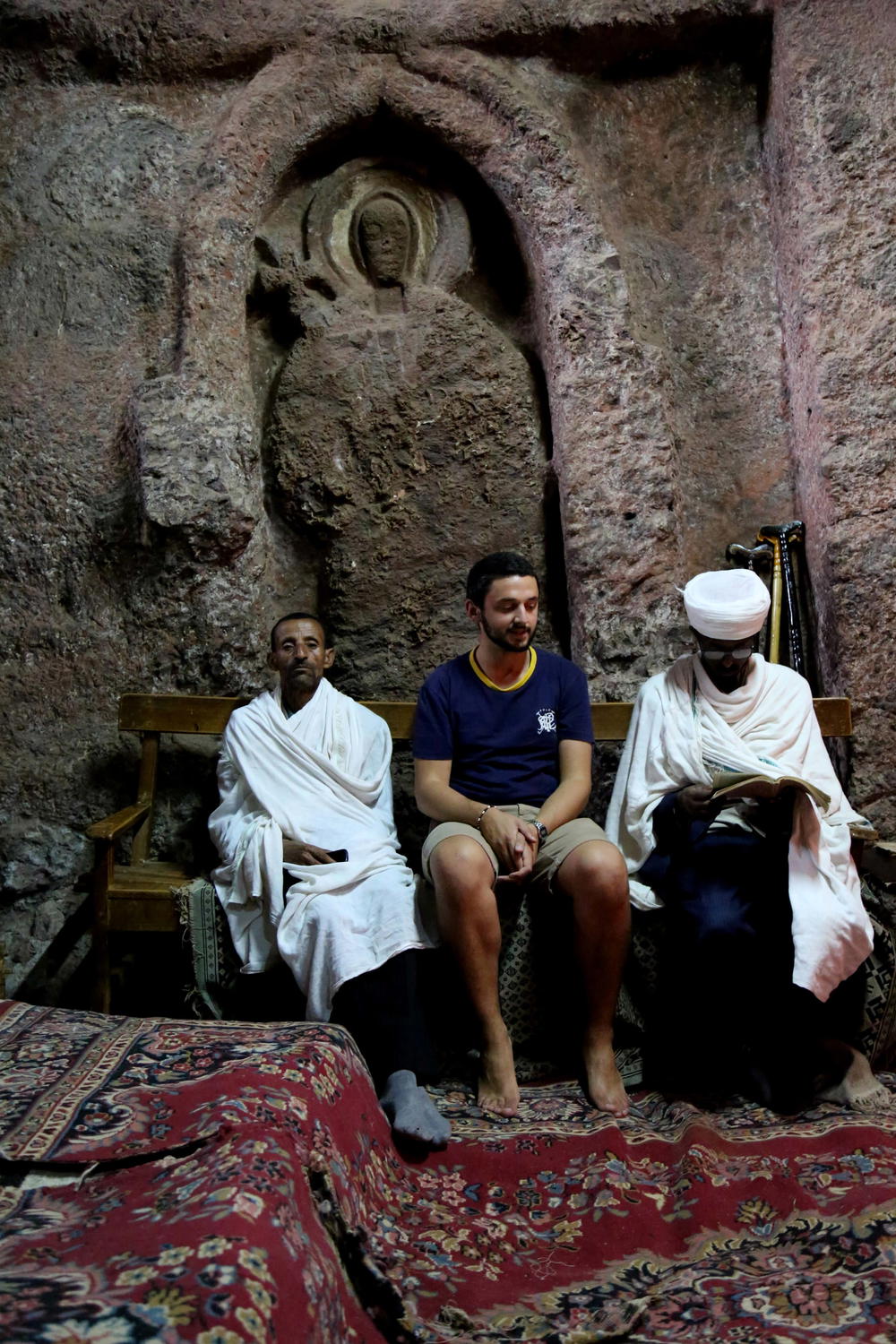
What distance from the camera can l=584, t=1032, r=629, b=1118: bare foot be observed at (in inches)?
120

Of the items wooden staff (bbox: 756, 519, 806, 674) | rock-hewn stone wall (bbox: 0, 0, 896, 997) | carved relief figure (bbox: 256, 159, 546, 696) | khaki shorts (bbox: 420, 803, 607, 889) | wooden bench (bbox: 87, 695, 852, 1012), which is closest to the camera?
khaki shorts (bbox: 420, 803, 607, 889)

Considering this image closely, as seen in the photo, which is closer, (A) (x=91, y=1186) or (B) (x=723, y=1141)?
(A) (x=91, y=1186)

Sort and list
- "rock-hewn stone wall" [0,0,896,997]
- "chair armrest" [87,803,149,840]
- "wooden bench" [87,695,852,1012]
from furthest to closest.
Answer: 1. "rock-hewn stone wall" [0,0,896,997]
2. "wooden bench" [87,695,852,1012]
3. "chair armrest" [87,803,149,840]

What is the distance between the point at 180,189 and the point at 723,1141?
440 cm

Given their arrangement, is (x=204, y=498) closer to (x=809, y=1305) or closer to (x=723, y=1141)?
(x=723, y=1141)

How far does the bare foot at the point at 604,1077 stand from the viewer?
3.05 meters

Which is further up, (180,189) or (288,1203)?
(180,189)

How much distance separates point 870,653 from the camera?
4.32 m

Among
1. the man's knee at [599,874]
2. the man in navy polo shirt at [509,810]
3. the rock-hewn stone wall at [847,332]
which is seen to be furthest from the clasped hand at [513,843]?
the rock-hewn stone wall at [847,332]

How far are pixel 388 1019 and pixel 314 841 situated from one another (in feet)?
2.14

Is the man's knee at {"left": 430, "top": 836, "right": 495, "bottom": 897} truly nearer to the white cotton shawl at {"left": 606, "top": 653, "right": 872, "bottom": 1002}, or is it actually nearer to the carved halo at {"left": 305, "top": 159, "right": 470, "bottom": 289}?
the white cotton shawl at {"left": 606, "top": 653, "right": 872, "bottom": 1002}

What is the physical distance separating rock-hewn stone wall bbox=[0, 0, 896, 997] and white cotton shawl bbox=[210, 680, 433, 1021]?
75 centimetres

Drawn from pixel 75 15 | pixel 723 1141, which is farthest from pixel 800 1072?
pixel 75 15

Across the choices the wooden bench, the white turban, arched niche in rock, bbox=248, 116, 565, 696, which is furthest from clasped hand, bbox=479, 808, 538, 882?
arched niche in rock, bbox=248, 116, 565, 696
